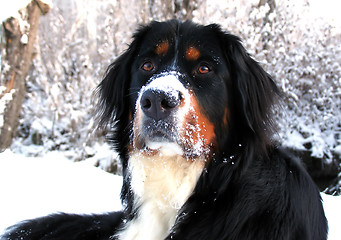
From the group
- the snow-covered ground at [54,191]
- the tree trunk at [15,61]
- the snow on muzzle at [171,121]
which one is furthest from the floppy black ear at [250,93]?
the tree trunk at [15,61]

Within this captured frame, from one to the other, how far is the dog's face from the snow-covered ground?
6.13ft

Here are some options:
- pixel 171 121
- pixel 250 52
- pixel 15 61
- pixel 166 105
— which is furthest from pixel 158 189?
pixel 250 52

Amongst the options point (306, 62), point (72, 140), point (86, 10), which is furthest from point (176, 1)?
point (72, 140)

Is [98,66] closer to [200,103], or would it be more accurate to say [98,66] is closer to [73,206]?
[73,206]

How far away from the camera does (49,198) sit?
3738 millimetres

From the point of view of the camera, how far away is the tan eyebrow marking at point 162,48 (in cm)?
232

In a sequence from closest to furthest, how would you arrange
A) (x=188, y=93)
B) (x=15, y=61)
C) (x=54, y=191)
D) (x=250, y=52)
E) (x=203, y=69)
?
(x=188, y=93)
(x=203, y=69)
(x=54, y=191)
(x=15, y=61)
(x=250, y=52)

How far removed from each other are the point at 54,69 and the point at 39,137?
7.04ft

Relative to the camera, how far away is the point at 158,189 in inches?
87.1

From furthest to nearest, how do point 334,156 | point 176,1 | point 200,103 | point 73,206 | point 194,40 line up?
1. point 176,1
2. point 334,156
3. point 73,206
4. point 194,40
5. point 200,103

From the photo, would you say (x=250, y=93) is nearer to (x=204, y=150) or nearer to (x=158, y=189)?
(x=204, y=150)

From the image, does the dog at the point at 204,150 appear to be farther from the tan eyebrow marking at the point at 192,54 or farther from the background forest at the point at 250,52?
the background forest at the point at 250,52

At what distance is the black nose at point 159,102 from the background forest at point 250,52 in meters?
6.51

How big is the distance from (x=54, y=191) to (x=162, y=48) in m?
2.56
